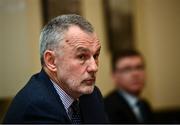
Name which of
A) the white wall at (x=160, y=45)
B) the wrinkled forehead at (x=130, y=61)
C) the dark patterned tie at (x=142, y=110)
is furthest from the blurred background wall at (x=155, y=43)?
the dark patterned tie at (x=142, y=110)

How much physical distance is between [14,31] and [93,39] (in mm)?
1424

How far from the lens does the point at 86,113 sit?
113 cm

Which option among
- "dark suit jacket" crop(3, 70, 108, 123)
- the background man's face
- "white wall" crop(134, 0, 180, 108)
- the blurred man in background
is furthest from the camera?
"white wall" crop(134, 0, 180, 108)

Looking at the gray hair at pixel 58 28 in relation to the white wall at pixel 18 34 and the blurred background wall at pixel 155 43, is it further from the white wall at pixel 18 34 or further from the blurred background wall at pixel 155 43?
the blurred background wall at pixel 155 43

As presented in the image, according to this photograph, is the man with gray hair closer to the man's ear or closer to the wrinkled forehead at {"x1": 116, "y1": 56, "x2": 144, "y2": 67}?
the man's ear

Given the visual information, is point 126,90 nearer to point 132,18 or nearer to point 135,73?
point 135,73

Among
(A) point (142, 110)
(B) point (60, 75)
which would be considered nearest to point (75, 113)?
(B) point (60, 75)

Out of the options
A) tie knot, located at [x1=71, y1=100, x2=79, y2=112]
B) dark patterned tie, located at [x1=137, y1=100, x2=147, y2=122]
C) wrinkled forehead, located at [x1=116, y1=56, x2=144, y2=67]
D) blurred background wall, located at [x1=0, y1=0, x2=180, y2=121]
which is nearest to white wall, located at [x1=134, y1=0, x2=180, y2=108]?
blurred background wall, located at [x1=0, y1=0, x2=180, y2=121]

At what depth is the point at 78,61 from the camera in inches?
40.1

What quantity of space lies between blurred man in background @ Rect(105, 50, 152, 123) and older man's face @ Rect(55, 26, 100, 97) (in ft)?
3.38

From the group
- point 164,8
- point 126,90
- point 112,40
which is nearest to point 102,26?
point 112,40

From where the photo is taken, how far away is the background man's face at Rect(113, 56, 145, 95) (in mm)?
2307

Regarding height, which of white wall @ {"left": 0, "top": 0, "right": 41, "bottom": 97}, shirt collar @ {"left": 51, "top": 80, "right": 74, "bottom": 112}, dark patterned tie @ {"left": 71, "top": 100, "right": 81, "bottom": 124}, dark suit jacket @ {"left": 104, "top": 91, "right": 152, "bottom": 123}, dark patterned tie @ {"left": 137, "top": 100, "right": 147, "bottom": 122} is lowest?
dark patterned tie @ {"left": 137, "top": 100, "right": 147, "bottom": 122}

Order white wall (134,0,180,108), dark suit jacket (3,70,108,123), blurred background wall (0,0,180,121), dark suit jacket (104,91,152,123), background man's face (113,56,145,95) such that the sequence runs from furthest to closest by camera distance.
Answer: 1. white wall (134,0,180,108)
2. blurred background wall (0,0,180,121)
3. background man's face (113,56,145,95)
4. dark suit jacket (104,91,152,123)
5. dark suit jacket (3,70,108,123)
